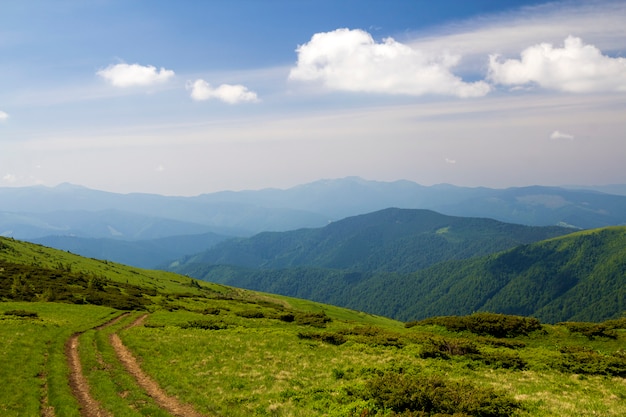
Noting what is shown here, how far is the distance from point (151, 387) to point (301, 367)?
10045 millimetres

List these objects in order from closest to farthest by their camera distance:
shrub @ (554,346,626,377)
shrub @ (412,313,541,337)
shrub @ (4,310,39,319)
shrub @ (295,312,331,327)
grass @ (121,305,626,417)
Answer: grass @ (121,305,626,417), shrub @ (554,346,626,377), shrub @ (4,310,39,319), shrub @ (412,313,541,337), shrub @ (295,312,331,327)

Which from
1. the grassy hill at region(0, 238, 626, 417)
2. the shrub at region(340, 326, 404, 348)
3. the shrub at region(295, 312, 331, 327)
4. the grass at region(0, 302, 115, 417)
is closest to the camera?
the grassy hill at region(0, 238, 626, 417)

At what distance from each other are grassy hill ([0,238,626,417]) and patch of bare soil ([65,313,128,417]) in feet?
0.93

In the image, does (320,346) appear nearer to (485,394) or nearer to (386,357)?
(386,357)

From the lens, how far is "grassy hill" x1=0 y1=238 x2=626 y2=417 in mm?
19109

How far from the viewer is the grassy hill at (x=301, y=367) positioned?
62.7 feet

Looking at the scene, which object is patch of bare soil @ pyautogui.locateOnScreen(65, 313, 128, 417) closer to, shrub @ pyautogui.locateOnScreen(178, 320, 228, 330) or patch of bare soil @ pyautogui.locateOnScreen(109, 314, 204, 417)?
patch of bare soil @ pyautogui.locateOnScreen(109, 314, 204, 417)

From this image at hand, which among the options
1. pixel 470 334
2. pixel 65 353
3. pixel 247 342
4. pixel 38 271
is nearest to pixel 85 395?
pixel 65 353

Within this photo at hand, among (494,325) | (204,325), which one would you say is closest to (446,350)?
(494,325)

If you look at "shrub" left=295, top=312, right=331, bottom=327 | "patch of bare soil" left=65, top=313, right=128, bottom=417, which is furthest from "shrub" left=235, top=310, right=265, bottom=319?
"patch of bare soil" left=65, top=313, right=128, bottom=417

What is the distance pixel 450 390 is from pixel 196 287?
109915mm

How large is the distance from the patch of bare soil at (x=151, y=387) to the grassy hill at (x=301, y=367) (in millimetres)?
248

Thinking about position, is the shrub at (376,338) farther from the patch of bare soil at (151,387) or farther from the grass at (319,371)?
the patch of bare soil at (151,387)

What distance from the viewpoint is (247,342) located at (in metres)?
35.9
